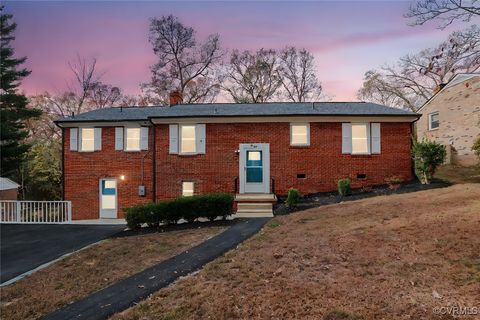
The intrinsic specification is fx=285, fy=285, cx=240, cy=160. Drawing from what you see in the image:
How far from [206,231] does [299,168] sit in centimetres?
673

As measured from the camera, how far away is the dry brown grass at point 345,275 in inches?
155

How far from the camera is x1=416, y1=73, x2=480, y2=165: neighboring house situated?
57.4 ft

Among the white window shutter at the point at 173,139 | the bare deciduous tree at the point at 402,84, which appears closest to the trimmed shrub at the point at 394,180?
the white window shutter at the point at 173,139

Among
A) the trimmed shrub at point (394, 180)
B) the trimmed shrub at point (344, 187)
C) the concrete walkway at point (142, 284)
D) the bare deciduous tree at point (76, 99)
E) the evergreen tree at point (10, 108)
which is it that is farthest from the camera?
the bare deciduous tree at point (76, 99)

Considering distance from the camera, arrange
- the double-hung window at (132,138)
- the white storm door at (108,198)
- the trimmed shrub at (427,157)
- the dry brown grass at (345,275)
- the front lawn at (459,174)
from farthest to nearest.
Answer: the double-hung window at (132,138), the white storm door at (108,198), the front lawn at (459,174), the trimmed shrub at (427,157), the dry brown grass at (345,275)

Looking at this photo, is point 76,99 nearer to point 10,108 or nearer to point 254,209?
point 10,108

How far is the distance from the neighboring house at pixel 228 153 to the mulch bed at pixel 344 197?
1.69 feet

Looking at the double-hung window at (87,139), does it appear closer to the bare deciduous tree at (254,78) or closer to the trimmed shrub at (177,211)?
the trimmed shrub at (177,211)

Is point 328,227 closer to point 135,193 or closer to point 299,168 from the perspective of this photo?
point 299,168

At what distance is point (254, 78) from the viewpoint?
32938 millimetres

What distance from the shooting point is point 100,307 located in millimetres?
4766

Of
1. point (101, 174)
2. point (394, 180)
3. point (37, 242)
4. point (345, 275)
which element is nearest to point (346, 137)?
point (394, 180)

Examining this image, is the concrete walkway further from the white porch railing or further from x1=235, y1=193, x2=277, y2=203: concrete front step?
the white porch railing

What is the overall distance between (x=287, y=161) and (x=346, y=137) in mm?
3200
